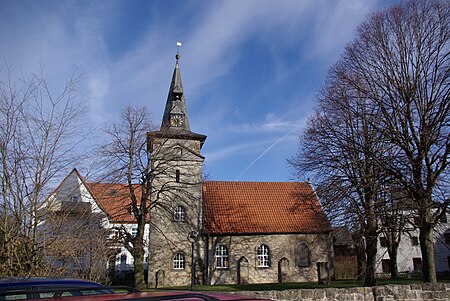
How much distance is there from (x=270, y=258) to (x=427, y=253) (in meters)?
14.7

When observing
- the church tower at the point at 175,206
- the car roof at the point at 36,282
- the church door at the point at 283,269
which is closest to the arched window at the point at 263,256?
the church door at the point at 283,269

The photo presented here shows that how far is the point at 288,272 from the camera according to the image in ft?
90.4

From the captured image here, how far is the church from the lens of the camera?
2622 centimetres

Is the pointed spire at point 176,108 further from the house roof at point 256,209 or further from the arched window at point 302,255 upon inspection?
the arched window at point 302,255

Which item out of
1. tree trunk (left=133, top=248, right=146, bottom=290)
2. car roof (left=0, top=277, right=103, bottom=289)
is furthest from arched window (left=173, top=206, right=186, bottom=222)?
car roof (left=0, top=277, right=103, bottom=289)

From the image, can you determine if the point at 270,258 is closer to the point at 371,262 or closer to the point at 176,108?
the point at 371,262

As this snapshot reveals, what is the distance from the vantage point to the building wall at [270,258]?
27047 mm

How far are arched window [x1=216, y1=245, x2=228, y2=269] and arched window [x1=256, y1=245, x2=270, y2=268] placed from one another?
2493 millimetres

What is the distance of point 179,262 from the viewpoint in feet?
87.8

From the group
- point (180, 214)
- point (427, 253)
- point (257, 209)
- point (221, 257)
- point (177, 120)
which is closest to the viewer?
point (427, 253)

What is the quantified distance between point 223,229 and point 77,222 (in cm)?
1926

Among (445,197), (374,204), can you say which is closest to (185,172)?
(374,204)

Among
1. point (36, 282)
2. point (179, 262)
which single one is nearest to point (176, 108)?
point (179, 262)

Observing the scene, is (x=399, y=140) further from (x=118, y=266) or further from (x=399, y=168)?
(x=118, y=266)
